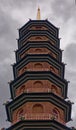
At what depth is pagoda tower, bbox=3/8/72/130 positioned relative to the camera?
44250 millimetres

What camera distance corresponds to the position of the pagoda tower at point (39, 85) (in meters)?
44.2

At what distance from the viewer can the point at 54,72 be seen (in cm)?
5228

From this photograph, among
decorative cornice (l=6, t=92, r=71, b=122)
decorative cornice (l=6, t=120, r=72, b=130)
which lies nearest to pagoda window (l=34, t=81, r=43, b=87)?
decorative cornice (l=6, t=92, r=71, b=122)

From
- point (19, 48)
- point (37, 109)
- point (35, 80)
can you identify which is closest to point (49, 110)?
point (37, 109)

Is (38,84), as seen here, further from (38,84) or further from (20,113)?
(20,113)

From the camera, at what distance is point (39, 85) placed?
49344mm

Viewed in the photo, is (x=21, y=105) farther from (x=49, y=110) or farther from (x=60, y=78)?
(x=60, y=78)

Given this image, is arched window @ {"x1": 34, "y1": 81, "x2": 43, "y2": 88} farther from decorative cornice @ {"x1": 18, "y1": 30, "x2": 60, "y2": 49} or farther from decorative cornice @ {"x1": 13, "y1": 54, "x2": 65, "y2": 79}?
decorative cornice @ {"x1": 18, "y1": 30, "x2": 60, "y2": 49}

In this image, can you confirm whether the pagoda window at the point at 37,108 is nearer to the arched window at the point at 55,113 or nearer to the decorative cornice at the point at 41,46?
the arched window at the point at 55,113

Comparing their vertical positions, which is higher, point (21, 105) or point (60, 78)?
point (60, 78)

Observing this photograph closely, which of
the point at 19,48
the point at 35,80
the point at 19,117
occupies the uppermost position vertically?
the point at 19,48

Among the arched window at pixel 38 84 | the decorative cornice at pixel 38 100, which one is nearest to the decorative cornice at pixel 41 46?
the arched window at pixel 38 84

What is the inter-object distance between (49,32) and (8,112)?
1518cm

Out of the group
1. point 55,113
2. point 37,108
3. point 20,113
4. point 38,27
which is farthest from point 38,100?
point 38,27
